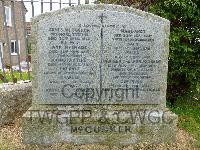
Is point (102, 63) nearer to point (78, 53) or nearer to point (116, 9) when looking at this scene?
point (78, 53)

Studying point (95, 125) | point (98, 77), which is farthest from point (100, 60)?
point (95, 125)

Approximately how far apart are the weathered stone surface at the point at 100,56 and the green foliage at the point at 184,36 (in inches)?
59.0

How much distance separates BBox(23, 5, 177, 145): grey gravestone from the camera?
4.56 m

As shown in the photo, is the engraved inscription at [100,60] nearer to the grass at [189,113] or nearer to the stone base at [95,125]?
the stone base at [95,125]

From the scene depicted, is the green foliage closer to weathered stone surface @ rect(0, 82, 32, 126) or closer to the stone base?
the stone base

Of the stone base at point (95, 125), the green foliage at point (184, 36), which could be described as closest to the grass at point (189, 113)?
the green foliage at point (184, 36)

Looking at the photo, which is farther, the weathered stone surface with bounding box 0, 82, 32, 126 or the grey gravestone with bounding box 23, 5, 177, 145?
the weathered stone surface with bounding box 0, 82, 32, 126

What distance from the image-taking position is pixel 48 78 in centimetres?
464

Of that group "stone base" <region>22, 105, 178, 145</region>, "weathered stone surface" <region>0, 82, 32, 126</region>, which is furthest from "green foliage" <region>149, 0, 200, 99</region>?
"weathered stone surface" <region>0, 82, 32, 126</region>

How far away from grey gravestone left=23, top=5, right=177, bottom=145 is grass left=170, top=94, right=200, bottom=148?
805mm

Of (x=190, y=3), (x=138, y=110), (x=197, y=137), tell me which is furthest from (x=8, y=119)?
(x=190, y=3)

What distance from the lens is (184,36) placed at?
242 inches

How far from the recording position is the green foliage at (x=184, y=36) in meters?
6.07

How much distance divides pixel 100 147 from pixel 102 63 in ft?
3.32
